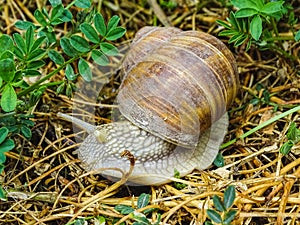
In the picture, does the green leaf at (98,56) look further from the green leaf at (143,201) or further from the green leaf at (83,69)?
the green leaf at (143,201)

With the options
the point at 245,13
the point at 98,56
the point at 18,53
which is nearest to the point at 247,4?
the point at 245,13

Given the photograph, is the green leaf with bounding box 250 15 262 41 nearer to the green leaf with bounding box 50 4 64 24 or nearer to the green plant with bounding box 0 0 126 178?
the green plant with bounding box 0 0 126 178

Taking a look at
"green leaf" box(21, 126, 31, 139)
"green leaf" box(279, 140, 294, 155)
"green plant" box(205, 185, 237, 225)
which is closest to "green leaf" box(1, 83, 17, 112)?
"green leaf" box(21, 126, 31, 139)

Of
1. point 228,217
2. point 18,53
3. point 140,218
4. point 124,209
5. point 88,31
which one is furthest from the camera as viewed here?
point 88,31

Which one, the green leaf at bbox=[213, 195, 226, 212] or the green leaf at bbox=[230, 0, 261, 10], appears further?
the green leaf at bbox=[230, 0, 261, 10]

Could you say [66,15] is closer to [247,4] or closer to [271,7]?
[247,4]

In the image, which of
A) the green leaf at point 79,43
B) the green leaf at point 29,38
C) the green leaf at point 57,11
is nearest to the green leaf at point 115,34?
the green leaf at point 79,43

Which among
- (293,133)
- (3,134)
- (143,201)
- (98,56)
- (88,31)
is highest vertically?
(88,31)
